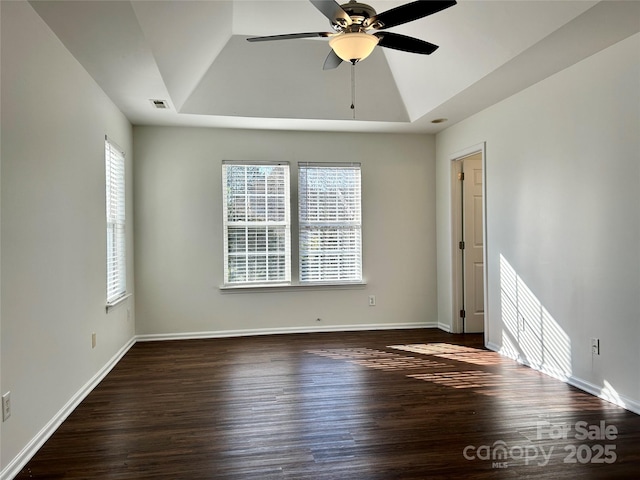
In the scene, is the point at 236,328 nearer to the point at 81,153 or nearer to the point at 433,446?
the point at 81,153

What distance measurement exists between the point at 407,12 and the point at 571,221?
7.08ft

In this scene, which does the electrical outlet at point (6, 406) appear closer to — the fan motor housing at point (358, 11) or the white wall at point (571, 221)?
the fan motor housing at point (358, 11)

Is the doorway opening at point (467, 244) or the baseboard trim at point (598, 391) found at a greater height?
the doorway opening at point (467, 244)

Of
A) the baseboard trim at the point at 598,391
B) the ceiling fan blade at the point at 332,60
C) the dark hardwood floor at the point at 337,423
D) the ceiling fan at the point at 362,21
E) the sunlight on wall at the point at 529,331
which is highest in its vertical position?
the ceiling fan blade at the point at 332,60

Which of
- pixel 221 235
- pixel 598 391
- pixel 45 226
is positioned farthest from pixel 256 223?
pixel 598 391

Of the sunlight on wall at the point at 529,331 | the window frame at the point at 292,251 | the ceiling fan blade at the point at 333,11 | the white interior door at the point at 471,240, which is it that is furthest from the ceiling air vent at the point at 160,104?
the sunlight on wall at the point at 529,331

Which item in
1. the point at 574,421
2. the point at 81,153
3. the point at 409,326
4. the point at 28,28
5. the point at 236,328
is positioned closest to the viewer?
the point at 28,28

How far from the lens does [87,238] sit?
3416 millimetres

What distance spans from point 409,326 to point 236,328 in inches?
85.7

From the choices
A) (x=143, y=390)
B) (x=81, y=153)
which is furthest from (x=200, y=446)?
(x=81, y=153)

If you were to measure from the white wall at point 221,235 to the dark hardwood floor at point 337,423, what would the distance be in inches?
40.0

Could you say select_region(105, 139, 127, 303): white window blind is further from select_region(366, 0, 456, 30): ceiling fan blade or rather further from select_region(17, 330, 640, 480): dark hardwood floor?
select_region(366, 0, 456, 30): ceiling fan blade

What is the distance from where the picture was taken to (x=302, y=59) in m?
4.37

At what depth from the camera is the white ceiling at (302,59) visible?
2.79m
